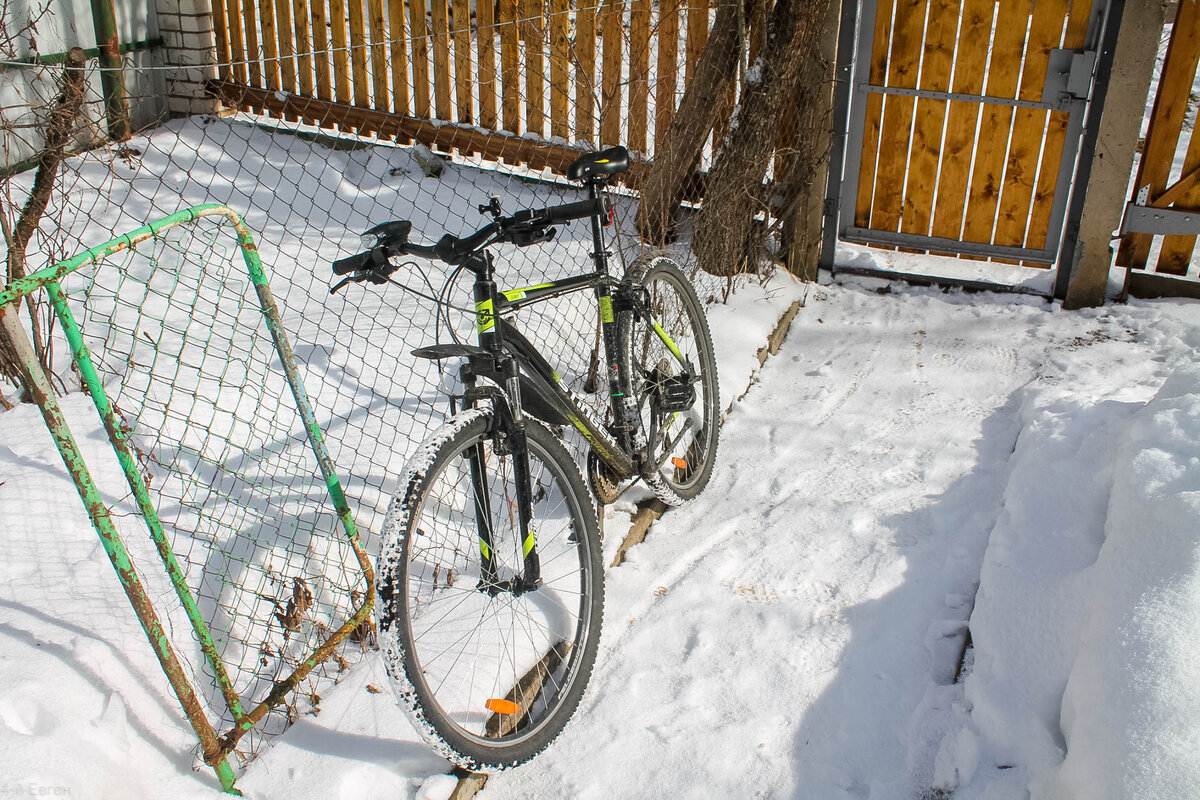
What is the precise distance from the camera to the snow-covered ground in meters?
2.10

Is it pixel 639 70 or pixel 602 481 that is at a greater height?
pixel 639 70

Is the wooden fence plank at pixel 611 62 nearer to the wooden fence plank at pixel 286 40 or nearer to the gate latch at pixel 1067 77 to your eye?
the gate latch at pixel 1067 77

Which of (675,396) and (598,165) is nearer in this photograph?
(598,165)

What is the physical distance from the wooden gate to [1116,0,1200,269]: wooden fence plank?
0.36 m

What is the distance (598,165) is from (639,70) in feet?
8.66

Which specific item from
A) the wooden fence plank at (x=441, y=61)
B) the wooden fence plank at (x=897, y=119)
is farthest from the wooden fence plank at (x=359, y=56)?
the wooden fence plank at (x=897, y=119)

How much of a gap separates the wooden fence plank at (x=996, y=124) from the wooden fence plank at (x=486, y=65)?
3252mm

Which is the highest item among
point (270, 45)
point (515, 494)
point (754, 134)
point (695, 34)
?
point (695, 34)

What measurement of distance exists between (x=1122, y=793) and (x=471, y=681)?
158cm

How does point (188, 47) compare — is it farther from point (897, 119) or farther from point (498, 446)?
point (498, 446)

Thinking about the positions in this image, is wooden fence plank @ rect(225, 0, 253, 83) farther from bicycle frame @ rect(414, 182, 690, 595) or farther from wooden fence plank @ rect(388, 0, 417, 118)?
bicycle frame @ rect(414, 182, 690, 595)

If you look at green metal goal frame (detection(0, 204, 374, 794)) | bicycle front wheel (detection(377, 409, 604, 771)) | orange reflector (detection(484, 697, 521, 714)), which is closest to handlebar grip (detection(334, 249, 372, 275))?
green metal goal frame (detection(0, 204, 374, 794))

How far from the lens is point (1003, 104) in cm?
527

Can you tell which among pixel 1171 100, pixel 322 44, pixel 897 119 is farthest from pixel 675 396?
pixel 322 44
